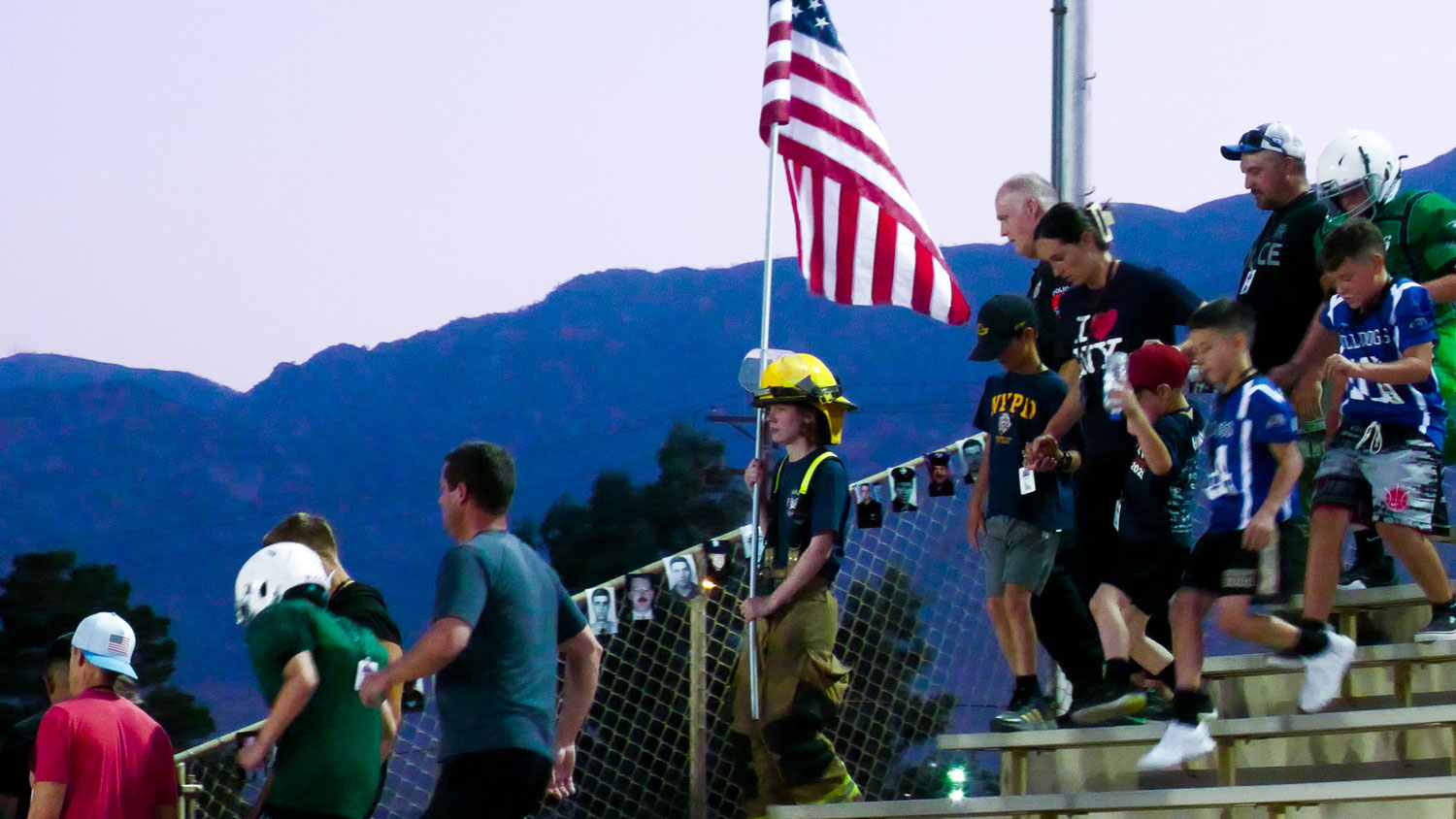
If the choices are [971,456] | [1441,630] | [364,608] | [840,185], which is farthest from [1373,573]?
[364,608]

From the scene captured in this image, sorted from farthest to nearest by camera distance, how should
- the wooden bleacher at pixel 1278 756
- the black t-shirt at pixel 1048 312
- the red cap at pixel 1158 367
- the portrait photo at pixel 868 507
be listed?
the portrait photo at pixel 868 507, the black t-shirt at pixel 1048 312, the red cap at pixel 1158 367, the wooden bleacher at pixel 1278 756

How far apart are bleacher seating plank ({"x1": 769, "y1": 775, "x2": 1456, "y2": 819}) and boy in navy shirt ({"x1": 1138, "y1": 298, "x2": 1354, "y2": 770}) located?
14cm

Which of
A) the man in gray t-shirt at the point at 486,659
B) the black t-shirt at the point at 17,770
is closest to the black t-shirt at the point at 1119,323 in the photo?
the man in gray t-shirt at the point at 486,659

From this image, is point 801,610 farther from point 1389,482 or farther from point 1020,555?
point 1389,482

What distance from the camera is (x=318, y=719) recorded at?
12.8 ft

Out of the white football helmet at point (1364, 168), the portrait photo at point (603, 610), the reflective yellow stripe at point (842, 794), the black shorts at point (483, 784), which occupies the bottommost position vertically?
the reflective yellow stripe at point (842, 794)

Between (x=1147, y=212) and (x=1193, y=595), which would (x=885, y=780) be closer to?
(x=1193, y=595)

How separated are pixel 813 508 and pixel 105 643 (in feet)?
7.53

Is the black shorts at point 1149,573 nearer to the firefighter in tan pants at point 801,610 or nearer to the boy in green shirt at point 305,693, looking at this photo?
the firefighter in tan pants at point 801,610

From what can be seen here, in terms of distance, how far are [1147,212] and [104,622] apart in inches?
977

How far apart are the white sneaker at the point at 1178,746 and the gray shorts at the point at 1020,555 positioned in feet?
2.83

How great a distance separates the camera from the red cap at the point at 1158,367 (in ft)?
16.3

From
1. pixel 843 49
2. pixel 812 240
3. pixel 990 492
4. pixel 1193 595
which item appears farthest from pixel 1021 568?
pixel 843 49

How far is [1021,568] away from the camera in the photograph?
5.33 meters
